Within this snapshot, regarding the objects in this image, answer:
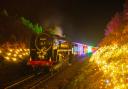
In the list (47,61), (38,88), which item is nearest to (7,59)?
(47,61)

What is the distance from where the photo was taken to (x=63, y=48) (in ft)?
108

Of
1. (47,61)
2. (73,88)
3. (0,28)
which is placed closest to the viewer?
(73,88)

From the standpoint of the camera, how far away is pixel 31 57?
2919 centimetres

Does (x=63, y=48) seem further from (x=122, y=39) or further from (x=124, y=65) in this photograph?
(x=124, y=65)

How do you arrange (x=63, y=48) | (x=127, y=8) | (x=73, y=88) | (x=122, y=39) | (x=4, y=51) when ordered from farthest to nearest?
(x=127, y=8) → (x=4, y=51) → (x=63, y=48) → (x=122, y=39) → (x=73, y=88)

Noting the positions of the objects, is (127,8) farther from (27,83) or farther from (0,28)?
(27,83)

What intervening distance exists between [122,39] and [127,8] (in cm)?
5629

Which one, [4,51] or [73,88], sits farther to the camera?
[4,51]

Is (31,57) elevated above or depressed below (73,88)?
above

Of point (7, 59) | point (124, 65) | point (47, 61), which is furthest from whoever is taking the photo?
point (7, 59)

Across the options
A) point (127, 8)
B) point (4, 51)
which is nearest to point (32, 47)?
point (4, 51)

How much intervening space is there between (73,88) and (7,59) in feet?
63.7

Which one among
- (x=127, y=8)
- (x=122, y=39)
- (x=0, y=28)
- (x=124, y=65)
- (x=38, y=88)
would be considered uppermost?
(x=127, y=8)

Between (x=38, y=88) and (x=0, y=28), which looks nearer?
(x=38, y=88)
